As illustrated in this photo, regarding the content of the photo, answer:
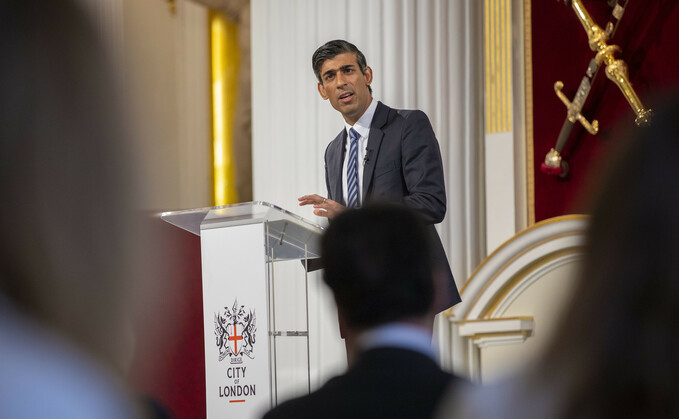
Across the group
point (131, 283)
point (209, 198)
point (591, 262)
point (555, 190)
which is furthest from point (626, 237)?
point (209, 198)

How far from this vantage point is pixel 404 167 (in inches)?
153

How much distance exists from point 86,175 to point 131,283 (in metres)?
0.06

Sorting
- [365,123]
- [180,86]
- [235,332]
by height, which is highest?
[180,86]

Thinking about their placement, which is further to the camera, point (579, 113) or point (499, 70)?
point (499, 70)

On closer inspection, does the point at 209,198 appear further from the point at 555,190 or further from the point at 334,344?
the point at 555,190

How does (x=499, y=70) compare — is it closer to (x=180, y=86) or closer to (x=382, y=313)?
(x=180, y=86)

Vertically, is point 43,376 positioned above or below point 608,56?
A: below

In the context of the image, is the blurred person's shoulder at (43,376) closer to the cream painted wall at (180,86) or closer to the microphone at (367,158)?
the microphone at (367,158)

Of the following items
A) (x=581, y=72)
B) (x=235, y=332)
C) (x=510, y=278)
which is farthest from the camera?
(x=581, y=72)

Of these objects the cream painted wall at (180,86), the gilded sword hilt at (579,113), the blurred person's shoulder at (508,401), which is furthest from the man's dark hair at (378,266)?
the cream painted wall at (180,86)

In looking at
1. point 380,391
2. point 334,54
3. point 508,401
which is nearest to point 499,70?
point 334,54

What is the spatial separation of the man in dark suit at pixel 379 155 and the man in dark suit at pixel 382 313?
1893 mm

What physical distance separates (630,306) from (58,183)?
0.33 meters

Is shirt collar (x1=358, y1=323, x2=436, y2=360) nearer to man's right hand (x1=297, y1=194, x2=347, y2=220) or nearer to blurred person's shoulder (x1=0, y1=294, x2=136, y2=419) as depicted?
blurred person's shoulder (x1=0, y1=294, x2=136, y2=419)
